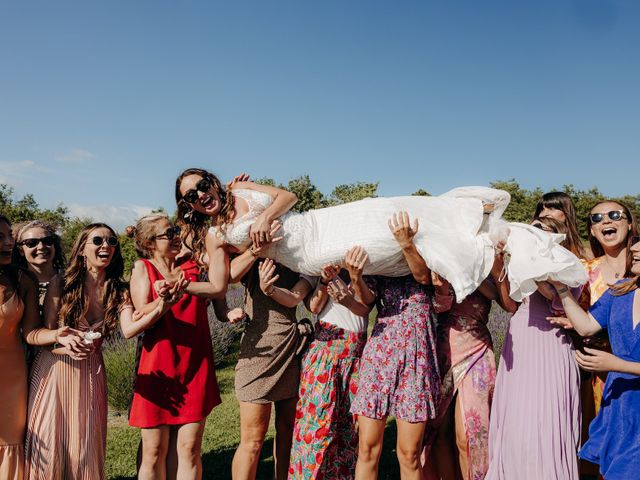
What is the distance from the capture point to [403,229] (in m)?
3.16

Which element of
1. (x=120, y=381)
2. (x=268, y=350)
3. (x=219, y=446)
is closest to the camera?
(x=268, y=350)

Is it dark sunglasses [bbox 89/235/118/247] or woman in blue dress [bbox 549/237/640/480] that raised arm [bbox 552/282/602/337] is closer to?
woman in blue dress [bbox 549/237/640/480]

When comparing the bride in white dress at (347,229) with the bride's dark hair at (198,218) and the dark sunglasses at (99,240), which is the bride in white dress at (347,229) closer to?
the bride's dark hair at (198,218)

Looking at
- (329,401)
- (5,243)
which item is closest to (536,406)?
(329,401)

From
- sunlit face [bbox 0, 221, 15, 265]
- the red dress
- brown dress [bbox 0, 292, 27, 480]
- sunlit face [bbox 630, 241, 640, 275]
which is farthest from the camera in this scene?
the red dress

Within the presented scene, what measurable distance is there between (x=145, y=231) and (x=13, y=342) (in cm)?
110

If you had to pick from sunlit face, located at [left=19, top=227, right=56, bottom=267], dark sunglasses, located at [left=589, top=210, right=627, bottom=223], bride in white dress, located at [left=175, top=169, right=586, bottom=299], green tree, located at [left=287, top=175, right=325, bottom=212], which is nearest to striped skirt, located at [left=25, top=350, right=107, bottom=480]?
sunlit face, located at [left=19, top=227, right=56, bottom=267]

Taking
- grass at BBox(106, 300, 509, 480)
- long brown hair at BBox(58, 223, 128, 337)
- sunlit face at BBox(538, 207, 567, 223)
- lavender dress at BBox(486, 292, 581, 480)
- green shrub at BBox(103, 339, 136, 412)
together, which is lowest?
grass at BBox(106, 300, 509, 480)

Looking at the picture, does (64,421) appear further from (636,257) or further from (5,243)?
(636,257)

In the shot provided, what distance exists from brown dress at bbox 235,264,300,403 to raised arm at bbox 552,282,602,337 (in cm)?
182

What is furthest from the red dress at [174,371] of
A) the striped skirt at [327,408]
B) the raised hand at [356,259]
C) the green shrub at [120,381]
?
the green shrub at [120,381]

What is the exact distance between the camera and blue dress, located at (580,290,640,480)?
2.93 metres

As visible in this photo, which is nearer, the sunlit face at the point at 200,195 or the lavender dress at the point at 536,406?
the lavender dress at the point at 536,406

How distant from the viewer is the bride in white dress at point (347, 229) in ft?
10.5
